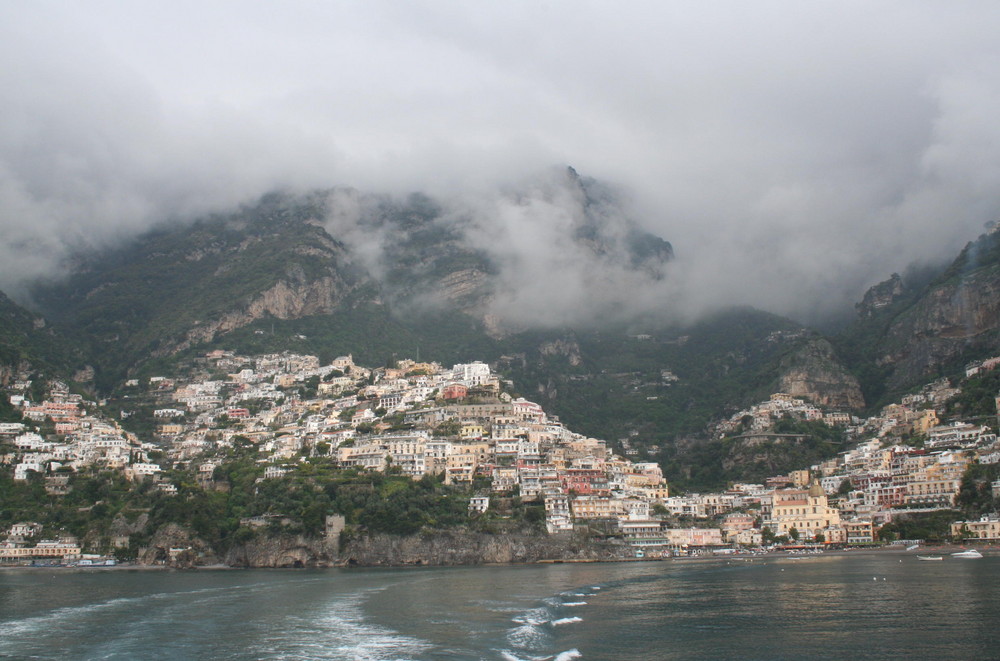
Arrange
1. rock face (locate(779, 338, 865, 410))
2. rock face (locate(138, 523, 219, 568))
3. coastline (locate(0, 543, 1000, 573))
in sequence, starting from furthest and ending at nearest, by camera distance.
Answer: rock face (locate(779, 338, 865, 410))
rock face (locate(138, 523, 219, 568))
coastline (locate(0, 543, 1000, 573))

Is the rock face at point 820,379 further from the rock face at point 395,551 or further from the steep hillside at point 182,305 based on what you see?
the steep hillside at point 182,305

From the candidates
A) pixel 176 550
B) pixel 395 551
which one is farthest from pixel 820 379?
pixel 176 550

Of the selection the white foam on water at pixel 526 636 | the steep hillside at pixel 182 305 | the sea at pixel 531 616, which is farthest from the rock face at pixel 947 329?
the white foam on water at pixel 526 636

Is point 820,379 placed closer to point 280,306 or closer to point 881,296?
point 881,296

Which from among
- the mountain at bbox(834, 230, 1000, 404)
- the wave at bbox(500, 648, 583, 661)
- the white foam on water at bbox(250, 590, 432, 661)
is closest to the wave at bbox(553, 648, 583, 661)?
the wave at bbox(500, 648, 583, 661)

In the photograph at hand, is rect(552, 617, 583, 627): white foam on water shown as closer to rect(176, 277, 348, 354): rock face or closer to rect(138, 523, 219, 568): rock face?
rect(138, 523, 219, 568): rock face

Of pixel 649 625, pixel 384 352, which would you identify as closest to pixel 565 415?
pixel 384 352

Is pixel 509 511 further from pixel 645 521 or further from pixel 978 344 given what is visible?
pixel 978 344
